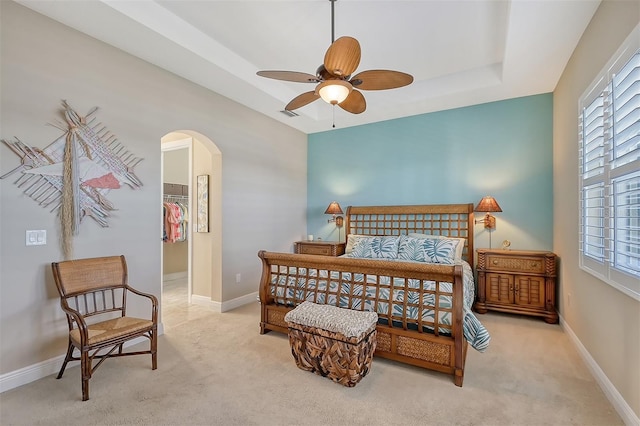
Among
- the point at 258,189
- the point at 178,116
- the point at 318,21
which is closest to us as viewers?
the point at 318,21

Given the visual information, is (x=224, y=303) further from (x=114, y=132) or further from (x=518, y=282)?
(x=518, y=282)

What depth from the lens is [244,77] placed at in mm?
3705

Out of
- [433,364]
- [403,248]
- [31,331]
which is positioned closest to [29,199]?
[31,331]

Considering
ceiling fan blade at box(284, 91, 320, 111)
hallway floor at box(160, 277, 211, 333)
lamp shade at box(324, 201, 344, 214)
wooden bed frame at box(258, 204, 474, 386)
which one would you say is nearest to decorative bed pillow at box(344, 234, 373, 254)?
lamp shade at box(324, 201, 344, 214)

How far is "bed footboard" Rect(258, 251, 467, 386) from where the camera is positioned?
7.77 feet

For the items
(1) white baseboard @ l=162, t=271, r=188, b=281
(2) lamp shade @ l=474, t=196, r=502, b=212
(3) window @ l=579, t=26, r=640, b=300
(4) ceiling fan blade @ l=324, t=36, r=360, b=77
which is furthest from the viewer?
(1) white baseboard @ l=162, t=271, r=188, b=281

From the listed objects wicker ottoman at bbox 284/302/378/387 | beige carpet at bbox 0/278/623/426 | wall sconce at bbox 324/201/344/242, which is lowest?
beige carpet at bbox 0/278/623/426

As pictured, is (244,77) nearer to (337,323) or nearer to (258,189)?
(258,189)

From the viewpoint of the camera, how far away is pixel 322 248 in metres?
5.16

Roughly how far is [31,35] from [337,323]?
134 inches

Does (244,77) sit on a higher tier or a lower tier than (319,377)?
higher

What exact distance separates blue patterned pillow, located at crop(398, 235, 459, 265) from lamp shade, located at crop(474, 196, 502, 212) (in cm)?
58

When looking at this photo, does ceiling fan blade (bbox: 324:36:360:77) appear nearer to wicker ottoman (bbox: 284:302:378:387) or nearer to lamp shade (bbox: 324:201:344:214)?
wicker ottoman (bbox: 284:302:378:387)

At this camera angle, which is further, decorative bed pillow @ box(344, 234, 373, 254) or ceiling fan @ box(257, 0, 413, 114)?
decorative bed pillow @ box(344, 234, 373, 254)
